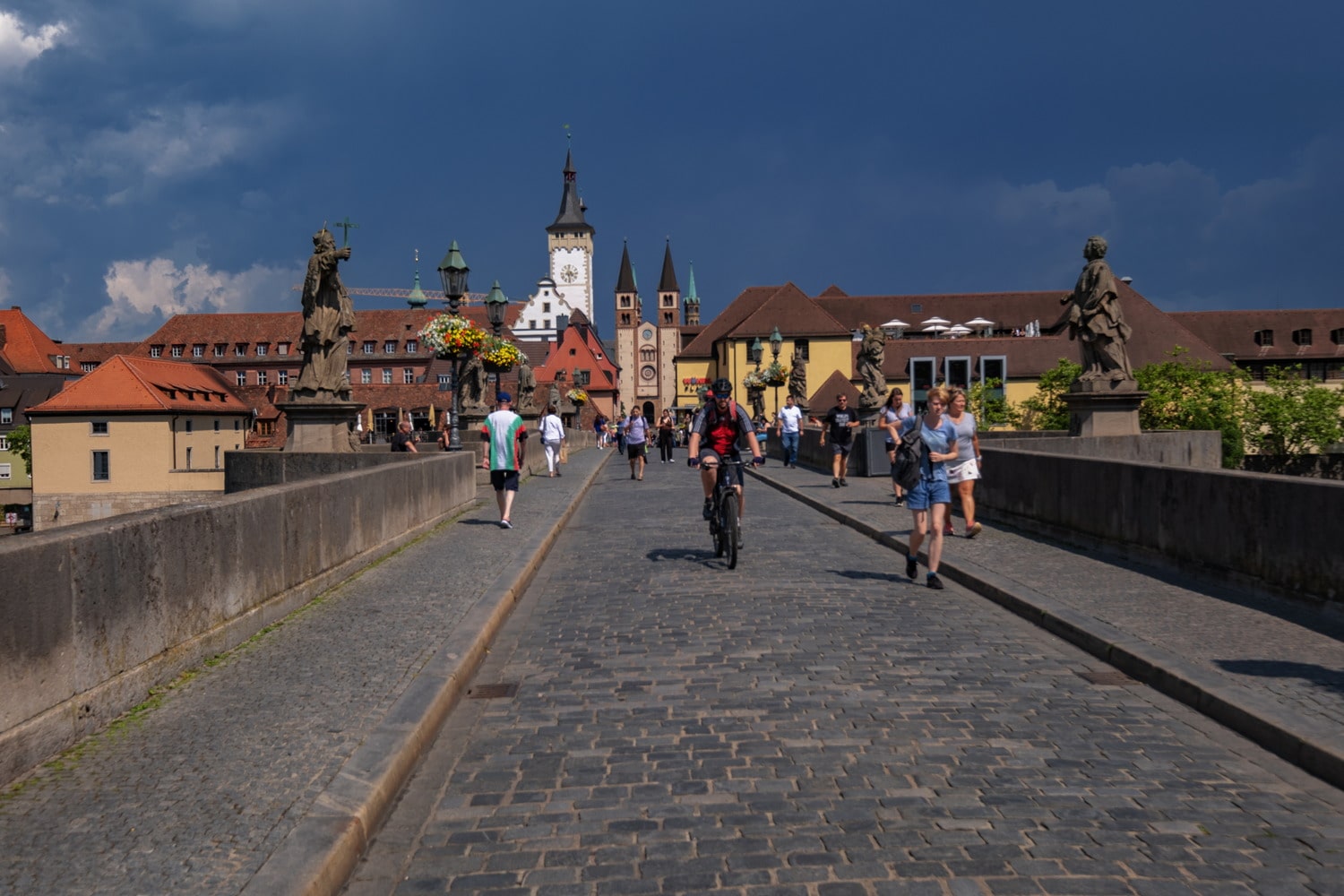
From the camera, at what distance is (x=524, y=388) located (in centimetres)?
3916

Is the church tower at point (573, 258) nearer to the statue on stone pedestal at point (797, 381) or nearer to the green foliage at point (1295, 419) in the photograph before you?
the statue on stone pedestal at point (797, 381)

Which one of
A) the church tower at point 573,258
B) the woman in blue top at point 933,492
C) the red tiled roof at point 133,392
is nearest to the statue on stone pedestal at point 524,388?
the woman in blue top at point 933,492

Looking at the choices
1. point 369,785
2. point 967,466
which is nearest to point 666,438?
point 967,466

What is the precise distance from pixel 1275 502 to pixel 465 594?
6107 mm

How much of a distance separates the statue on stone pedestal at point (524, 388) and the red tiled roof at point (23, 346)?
89.3 metres

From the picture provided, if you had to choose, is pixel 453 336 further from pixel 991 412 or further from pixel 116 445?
pixel 116 445

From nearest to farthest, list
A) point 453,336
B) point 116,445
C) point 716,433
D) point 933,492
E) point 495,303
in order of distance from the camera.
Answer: point 933,492
point 716,433
point 453,336
point 495,303
point 116,445

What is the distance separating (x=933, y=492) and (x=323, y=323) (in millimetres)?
12119

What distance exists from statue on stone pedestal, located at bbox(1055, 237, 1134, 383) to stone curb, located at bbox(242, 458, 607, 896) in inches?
589

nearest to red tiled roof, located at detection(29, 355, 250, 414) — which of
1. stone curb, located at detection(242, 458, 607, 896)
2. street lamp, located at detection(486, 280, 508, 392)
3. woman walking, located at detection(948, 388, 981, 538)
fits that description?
street lamp, located at detection(486, 280, 508, 392)

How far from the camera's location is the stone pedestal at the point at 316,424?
750 inches

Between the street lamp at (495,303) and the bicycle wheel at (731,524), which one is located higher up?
the street lamp at (495,303)

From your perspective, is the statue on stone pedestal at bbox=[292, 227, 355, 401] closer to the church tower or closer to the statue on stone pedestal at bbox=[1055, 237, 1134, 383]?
the statue on stone pedestal at bbox=[1055, 237, 1134, 383]

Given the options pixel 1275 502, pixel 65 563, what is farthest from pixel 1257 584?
pixel 65 563
